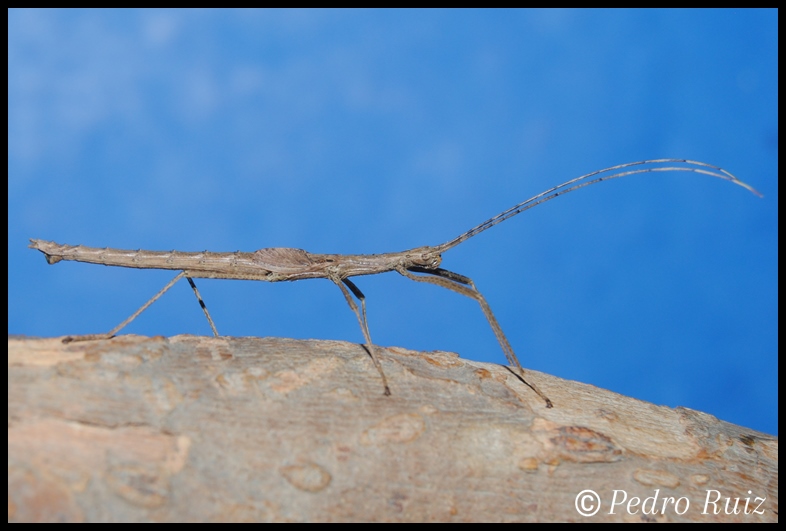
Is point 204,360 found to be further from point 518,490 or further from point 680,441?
point 680,441

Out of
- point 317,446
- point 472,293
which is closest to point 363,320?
point 472,293

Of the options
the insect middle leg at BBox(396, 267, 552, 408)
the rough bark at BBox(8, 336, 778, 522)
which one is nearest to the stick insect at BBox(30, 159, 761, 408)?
the insect middle leg at BBox(396, 267, 552, 408)

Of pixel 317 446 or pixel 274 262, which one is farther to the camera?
pixel 274 262

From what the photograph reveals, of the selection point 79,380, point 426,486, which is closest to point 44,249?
point 79,380

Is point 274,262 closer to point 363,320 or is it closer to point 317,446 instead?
point 363,320

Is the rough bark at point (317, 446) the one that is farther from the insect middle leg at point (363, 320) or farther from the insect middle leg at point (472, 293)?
the insect middle leg at point (472, 293)

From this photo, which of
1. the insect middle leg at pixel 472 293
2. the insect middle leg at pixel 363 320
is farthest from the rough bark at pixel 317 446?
the insect middle leg at pixel 472 293

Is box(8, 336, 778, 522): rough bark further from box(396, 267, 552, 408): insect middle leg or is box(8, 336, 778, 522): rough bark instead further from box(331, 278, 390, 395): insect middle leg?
box(396, 267, 552, 408): insect middle leg
